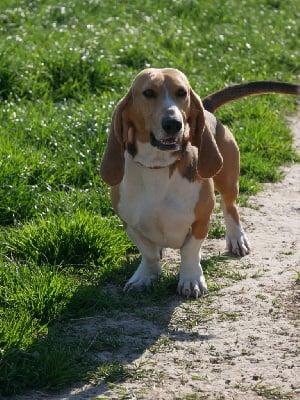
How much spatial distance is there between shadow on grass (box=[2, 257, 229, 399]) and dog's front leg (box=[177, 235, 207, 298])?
2.6 inches

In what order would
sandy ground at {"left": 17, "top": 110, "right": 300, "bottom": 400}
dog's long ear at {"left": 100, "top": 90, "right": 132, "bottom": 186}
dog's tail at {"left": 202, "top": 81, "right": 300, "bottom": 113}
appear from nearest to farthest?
sandy ground at {"left": 17, "top": 110, "right": 300, "bottom": 400} < dog's long ear at {"left": 100, "top": 90, "right": 132, "bottom": 186} < dog's tail at {"left": 202, "top": 81, "right": 300, "bottom": 113}

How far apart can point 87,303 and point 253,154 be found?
2.96 m

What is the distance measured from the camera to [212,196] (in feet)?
17.6

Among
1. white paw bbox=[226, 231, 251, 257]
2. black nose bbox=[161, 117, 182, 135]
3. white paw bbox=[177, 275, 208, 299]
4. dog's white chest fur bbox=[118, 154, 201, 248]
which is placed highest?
black nose bbox=[161, 117, 182, 135]

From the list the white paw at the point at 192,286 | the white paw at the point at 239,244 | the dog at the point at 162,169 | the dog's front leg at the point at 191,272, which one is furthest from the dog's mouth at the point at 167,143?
the white paw at the point at 239,244

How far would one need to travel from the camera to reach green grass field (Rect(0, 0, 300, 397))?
4.90 meters

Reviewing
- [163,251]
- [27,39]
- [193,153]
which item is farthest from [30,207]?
[27,39]

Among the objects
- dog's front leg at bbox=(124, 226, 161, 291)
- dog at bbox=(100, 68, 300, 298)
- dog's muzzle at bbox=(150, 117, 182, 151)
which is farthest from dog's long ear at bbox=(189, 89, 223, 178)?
dog's front leg at bbox=(124, 226, 161, 291)

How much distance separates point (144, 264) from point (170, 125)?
989mm

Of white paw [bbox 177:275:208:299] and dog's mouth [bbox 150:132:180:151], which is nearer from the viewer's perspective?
dog's mouth [bbox 150:132:180:151]

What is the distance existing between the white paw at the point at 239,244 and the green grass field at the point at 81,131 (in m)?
0.24

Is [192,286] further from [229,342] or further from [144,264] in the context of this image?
[229,342]

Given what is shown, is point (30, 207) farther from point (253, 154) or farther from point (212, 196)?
point (253, 154)

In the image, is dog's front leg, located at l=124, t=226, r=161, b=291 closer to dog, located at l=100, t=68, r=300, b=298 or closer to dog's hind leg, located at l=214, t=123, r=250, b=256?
dog, located at l=100, t=68, r=300, b=298
